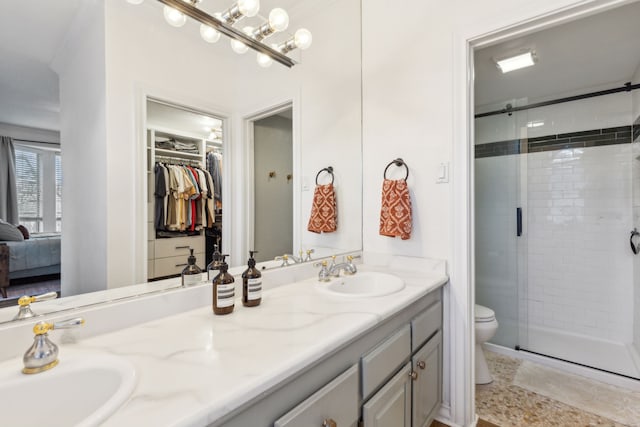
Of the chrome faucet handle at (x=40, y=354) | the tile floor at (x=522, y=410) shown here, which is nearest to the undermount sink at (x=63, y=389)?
the chrome faucet handle at (x=40, y=354)

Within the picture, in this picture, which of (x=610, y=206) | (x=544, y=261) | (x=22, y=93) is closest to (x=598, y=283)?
(x=544, y=261)

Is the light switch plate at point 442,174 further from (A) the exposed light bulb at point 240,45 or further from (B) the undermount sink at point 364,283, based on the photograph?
(A) the exposed light bulb at point 240,45

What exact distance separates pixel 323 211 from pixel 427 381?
1035 millimetres

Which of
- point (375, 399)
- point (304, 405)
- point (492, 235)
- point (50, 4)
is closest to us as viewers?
point (304, 405)

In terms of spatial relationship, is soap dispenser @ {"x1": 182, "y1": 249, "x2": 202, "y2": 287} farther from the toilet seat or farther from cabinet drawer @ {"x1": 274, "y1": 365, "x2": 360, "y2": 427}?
the toilet seat

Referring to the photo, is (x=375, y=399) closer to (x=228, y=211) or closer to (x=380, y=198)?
(x=228, y=211)

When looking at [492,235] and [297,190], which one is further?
[492,235]

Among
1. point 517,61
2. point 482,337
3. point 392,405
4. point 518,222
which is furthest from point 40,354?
point 518,222

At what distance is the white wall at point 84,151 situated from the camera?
34.7 inches

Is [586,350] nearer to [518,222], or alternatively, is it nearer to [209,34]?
[518,222]

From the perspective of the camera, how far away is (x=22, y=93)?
800mm

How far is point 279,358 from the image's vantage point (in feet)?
2.33

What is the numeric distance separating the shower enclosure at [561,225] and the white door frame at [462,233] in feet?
4.12

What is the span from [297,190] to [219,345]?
3.45 feet
